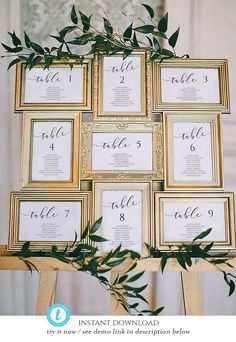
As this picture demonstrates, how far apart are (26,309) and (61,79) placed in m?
0.71

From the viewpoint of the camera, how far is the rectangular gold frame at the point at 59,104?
A: 38.7 inches

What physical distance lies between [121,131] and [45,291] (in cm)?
44

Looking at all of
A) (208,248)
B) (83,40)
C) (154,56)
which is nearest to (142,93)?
(154,56)

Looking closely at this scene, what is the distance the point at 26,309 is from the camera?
→ 117 cm

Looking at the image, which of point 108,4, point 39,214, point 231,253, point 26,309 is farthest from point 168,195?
point 108,4

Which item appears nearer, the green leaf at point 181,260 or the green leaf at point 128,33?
the green leaf at point 181,260

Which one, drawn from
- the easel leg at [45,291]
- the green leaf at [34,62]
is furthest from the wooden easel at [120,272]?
the green leaf at [34,62]

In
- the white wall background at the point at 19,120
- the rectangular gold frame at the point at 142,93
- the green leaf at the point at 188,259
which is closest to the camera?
the green leaf at the point at 188,259

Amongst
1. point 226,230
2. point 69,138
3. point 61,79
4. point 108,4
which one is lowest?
point 226,230

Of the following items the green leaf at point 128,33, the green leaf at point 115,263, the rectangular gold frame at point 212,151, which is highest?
the green leaf at point 128,33

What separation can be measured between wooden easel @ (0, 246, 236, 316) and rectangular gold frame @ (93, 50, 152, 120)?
369 millimetres

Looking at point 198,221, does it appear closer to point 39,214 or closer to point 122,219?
point 122,219

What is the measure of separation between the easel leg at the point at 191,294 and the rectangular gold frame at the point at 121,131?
9.8 inches

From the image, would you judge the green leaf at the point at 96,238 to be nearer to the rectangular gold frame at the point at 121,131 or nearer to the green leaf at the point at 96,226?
the green leaf at the point at 96,226
